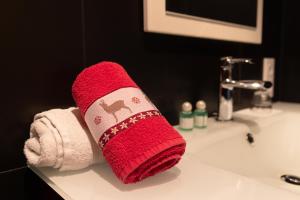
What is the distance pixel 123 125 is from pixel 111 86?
2.7 inches

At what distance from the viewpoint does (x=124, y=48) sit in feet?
2.00

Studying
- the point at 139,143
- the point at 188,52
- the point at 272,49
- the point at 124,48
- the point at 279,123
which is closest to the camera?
the point at 139,143

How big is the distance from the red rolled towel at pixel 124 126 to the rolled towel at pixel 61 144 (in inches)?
1.1

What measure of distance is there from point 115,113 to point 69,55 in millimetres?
191

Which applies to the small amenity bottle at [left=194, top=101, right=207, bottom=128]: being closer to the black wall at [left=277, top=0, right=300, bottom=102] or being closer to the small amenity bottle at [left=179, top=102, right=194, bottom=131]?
the small amenity bottle at [left=179, top=102, right=194, bottom=131]

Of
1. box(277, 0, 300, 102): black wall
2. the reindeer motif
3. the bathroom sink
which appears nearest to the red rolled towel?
the reindeer motif

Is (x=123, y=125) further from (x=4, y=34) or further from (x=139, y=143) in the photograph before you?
(x=4, y=34)

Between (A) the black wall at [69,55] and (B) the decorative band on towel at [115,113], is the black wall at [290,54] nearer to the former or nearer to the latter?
(A) the black wall at [69,55]

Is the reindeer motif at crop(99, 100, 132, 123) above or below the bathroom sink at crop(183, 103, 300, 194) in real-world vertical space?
above

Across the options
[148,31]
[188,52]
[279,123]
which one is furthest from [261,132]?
[148,31]

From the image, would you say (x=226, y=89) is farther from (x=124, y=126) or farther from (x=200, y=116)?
(x=124, y=126)

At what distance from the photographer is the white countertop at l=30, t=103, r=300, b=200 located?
0.36 metres

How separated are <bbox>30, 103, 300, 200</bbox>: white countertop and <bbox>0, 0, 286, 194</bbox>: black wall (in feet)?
0.40

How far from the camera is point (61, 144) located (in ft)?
1.33
